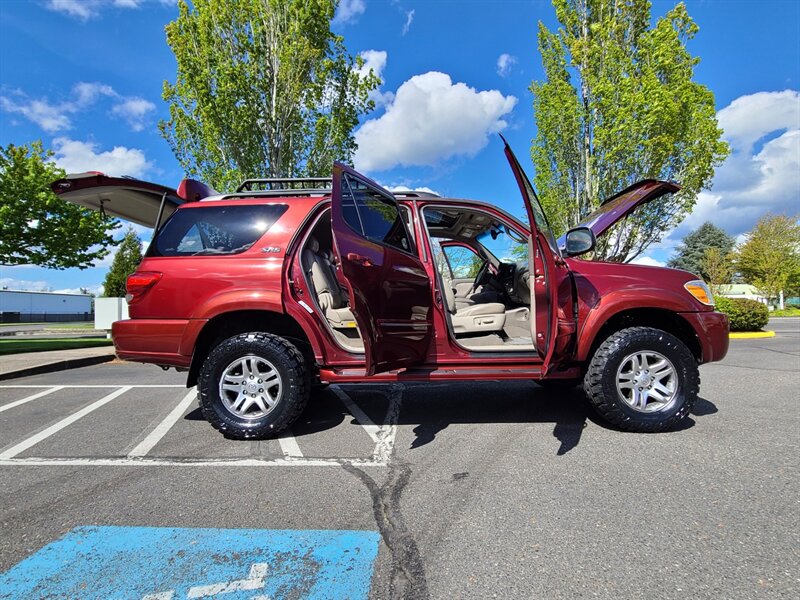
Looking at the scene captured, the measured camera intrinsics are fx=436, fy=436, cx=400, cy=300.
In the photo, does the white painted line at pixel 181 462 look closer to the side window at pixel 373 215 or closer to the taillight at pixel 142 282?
the taillight at pixel 142 282

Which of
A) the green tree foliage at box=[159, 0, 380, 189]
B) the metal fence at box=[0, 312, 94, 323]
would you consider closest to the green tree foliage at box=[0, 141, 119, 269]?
the green tree foliage at box=[159, 0, 380, 189]

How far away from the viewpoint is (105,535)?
2.20 meters

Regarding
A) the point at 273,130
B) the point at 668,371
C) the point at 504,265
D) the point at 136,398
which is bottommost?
the point at 136,398

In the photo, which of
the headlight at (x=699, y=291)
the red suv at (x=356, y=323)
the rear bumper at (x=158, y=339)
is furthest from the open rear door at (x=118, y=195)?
the headlight at (x=699, y=291)

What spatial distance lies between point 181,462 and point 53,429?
1.86m

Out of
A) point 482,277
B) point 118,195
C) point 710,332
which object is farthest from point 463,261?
point 118,195

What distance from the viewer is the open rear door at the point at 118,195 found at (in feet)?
12.0

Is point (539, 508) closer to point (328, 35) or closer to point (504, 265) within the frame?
point (504, 265)

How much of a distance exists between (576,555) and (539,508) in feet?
1.43

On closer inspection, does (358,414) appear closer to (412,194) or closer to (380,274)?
(380,274)

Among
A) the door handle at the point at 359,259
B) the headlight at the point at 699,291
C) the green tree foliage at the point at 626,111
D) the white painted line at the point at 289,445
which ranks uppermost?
the green tree foliage at the point at 626,111

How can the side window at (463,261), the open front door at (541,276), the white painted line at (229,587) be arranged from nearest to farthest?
the white painted line at (229,587) → the open front door at (541,276) → the side window at (463,261)

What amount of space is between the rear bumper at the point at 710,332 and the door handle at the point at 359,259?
8.91 ft

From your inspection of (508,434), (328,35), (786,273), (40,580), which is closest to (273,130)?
(328,35)
